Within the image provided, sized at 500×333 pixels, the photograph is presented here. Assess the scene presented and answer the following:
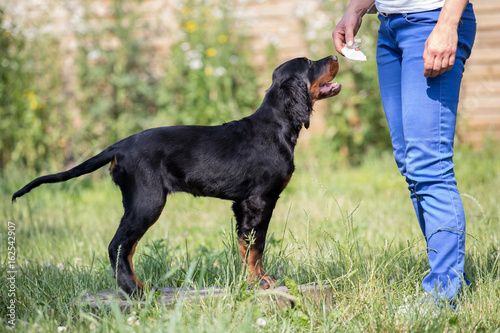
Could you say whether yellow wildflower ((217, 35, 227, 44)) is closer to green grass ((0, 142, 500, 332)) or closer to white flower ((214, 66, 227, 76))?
white flower ((214, 66, 227, 76))

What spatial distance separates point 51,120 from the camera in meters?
7.10

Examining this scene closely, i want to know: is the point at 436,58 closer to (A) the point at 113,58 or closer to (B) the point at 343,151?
(B) the point at 343,151

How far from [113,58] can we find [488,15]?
Answer: 529cm

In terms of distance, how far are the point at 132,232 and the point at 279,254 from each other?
0.85 m

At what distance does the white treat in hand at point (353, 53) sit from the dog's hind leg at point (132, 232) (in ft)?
4.19

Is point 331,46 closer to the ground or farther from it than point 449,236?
farther from it

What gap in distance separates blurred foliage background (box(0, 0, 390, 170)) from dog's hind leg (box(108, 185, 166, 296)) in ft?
14.0

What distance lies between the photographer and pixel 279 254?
2.94 metres

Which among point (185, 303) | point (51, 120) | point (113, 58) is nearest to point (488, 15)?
point (113, 58)

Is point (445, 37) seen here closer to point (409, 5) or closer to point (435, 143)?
point (409, 5)

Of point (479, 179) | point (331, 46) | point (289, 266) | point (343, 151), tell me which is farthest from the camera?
point (343, 151)

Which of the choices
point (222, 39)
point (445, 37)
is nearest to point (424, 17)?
point (445, 37)

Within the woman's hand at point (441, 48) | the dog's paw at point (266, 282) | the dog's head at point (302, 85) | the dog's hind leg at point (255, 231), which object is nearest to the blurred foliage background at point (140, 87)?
the dog's head at point (302, 85)

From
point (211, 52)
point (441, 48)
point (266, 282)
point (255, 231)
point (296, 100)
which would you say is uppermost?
point (211, 52)
